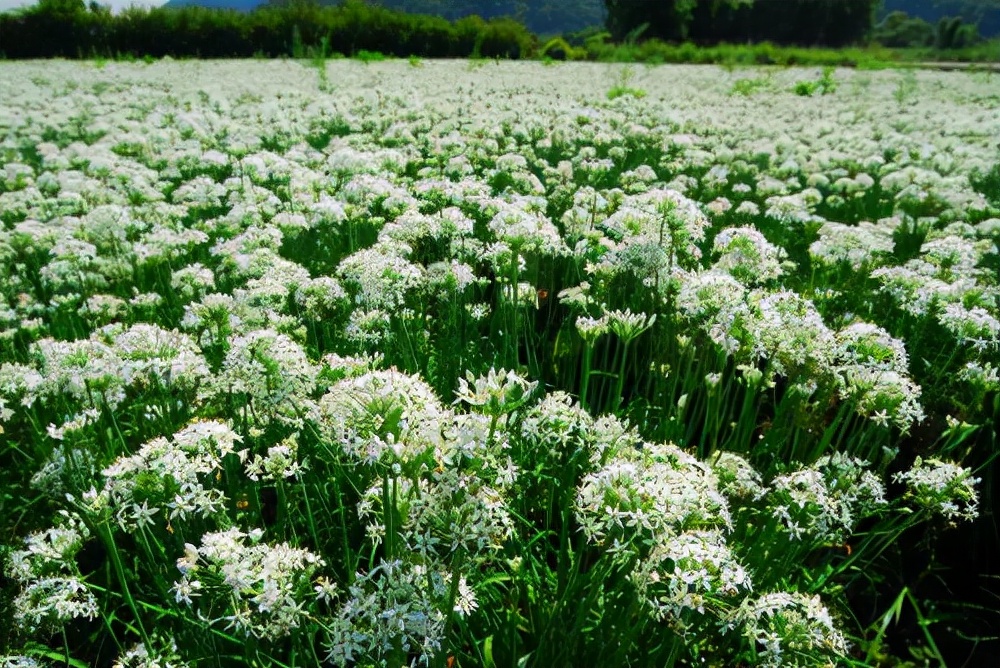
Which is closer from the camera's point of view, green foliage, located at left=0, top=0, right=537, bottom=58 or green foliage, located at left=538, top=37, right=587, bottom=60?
green foliage, located at left=0, top=0, right=537, bottom=58

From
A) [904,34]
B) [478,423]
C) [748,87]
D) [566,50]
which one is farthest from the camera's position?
[904,34]

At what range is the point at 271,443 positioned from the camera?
3189mm

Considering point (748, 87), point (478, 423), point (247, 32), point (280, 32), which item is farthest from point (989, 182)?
point (247, 32)

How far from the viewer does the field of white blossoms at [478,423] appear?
1.84 meters

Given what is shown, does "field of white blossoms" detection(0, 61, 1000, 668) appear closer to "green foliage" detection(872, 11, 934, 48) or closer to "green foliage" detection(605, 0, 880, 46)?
"green foliage" detection(605, 0, 880, 46)

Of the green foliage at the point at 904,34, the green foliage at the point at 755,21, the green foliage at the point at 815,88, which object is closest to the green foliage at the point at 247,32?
the green foliage at the point at 755,21

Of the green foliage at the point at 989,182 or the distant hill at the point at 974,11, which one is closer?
the green foliage at the point at 989,182

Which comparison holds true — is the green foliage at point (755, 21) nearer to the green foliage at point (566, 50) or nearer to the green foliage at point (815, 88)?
the green foliage at point (566, 50)

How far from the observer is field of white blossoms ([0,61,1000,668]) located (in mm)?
1841

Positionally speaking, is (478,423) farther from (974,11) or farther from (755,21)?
(974,11)

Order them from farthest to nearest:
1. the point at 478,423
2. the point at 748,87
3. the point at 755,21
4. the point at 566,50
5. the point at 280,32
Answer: the point at 755,21 → the point at 280,32 → the point at 566,50 → the point at 748,87 → the point at 478,423

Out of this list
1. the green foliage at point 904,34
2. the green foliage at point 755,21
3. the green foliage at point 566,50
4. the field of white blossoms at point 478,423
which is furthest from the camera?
the green foliage at point 904,34

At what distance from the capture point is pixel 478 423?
170 cm

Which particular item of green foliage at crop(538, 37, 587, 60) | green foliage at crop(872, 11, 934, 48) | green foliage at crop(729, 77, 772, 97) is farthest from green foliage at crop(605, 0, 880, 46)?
green foliage at crop(729, 77, 772, 97)
